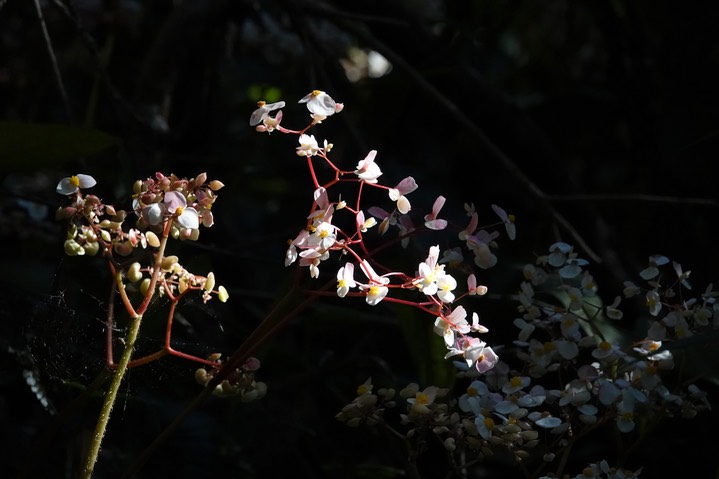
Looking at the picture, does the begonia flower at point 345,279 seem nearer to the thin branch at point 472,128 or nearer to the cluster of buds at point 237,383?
the cluster of buds at point 237,383

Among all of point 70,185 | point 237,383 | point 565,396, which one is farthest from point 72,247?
point 565,396

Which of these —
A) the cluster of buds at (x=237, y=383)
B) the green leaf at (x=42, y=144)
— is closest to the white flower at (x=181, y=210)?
the cluster of buds at (x=237, y=383)

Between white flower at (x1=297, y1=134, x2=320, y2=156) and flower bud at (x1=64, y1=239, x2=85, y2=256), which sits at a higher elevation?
white flower at (x1=297, y1=134, x2=320, y2=156)

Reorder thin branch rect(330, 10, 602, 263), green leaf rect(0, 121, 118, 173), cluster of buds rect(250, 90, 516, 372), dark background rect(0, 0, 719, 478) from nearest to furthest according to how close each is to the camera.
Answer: cluster of buds rect(250, 90, 516, 372) < green leaf rect(0, 121, 118, 173) < dark background rect(0, 0, 719, 478) < thin branch rect(330, 10, 602, 263)

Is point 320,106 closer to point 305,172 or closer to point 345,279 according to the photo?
point 345,279

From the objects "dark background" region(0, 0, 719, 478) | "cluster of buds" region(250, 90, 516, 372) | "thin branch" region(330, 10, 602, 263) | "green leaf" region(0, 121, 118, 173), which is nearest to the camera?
"cluster of buds" region(250, 90, 516, 372)

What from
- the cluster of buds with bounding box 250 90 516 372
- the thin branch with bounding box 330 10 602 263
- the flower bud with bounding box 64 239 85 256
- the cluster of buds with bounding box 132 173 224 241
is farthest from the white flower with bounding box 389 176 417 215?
the thin branch with bounding box 330 10 602 263

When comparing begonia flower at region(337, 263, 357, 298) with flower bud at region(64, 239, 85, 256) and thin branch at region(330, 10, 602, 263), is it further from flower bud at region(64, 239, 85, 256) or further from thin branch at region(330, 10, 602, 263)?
thin branch at region(330, 10, 602, 263)

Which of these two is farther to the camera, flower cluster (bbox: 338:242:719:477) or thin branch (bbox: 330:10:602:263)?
thin branch (bbox: 330:10:602:263)
